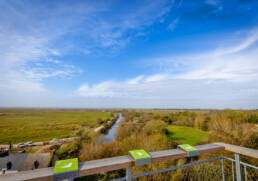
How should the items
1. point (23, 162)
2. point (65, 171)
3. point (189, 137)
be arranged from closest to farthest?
1. point (65, 171)
2. point (23, 162)
3. point (189, 137)

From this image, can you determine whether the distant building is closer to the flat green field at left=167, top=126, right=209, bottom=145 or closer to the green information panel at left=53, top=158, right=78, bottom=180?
the flat green field at left=167, top=126, right=209, bottom=145

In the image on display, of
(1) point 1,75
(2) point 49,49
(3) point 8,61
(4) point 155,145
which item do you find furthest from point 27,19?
(4) point 155,145

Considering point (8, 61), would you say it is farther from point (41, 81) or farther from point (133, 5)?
point (133, 5)

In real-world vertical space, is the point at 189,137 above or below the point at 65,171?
below

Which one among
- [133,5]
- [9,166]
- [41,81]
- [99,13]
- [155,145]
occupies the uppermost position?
[99,13]

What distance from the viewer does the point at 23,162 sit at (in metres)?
10.3

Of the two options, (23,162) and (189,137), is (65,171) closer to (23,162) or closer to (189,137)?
(23,162)

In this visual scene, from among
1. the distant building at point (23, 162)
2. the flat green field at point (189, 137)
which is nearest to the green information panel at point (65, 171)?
the flat green field at point (189, 137)

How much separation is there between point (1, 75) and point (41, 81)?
3.63m

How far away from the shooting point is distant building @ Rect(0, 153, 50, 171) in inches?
382

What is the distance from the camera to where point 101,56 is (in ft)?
41.9

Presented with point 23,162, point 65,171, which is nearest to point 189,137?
point 65,171

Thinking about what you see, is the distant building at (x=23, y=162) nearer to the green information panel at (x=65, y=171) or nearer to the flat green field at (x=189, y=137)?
the flat green field at (x=189, y=137)

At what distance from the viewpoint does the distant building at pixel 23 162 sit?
970 centimetres
